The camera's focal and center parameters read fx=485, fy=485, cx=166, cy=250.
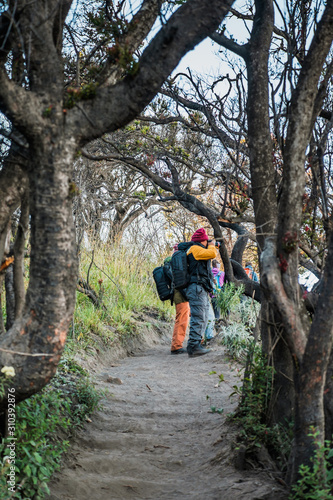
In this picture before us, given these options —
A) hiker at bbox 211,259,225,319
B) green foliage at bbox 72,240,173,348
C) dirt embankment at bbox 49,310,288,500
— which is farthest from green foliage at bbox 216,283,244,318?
dirt embankment at bbox 49,310,288,500

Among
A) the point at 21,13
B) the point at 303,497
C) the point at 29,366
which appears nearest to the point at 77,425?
the point at 29,366

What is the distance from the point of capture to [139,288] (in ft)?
40.3

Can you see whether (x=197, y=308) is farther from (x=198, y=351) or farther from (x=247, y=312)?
(x=247, y=312)

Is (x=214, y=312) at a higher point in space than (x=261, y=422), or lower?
higher

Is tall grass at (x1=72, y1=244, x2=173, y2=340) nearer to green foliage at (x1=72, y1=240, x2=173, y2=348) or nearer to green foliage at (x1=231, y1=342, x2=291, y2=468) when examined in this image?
green foliage at (x1=72, y1=240, x2=173, y2=348)

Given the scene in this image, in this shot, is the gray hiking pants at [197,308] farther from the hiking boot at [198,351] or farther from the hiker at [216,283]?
the hiker at [216,283]

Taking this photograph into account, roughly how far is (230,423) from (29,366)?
2.52 meters

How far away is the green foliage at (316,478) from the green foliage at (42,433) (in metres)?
1.64

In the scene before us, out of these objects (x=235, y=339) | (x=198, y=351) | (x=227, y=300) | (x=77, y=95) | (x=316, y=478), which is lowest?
(x=316, y=478)

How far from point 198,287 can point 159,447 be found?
4073 mm

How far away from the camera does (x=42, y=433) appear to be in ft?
12.4

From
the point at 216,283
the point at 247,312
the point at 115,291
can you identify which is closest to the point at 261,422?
the point at 247,312

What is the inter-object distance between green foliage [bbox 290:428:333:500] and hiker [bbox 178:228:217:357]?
5536 mm

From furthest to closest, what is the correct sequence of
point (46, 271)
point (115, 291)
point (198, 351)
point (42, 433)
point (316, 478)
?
1. point (115, 291)
2. point (198, 351)
3. point (42, 433)
4. point (46, 271)
5. point (316, 478)
